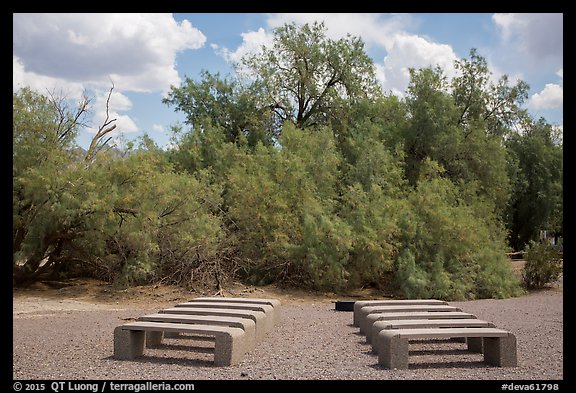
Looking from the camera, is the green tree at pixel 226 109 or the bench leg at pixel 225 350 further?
the green tree at pixel 226 109

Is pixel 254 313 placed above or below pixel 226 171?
below

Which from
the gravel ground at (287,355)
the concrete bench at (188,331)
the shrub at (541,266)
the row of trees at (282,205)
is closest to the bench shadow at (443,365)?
the gravel ground at (287,355)

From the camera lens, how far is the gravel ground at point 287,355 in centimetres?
495

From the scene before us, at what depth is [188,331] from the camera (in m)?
5.64

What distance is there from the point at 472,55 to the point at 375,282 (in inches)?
332

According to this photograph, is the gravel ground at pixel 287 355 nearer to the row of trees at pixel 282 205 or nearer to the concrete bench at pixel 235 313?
the concrete bench at pixel 235 313

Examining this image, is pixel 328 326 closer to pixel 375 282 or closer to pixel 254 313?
pixel 254 313

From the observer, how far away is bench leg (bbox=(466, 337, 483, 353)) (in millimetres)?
6215

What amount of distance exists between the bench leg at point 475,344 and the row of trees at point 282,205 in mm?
5509

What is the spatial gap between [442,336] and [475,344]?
1.05 m

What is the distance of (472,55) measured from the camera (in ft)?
58.3

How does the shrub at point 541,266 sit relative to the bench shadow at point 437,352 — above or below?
above

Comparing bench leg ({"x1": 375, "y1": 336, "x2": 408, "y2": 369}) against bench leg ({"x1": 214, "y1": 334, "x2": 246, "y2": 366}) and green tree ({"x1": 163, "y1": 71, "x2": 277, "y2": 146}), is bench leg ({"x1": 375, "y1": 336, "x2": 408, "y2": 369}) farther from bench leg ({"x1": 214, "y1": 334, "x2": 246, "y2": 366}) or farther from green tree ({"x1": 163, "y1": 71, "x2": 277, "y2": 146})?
green tree ({"x1": 163, "y1": 71, "x2": 277, "y2": 146})
